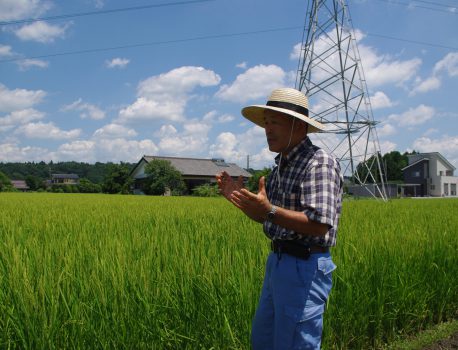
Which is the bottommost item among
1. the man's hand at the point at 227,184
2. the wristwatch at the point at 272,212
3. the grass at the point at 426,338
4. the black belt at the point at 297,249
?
the grass at the point at 426,338

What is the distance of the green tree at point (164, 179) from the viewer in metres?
29.0

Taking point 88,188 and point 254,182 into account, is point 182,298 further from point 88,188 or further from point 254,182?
point 88,188

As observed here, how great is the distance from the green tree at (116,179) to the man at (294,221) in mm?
33905

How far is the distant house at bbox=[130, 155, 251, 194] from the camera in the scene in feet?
115

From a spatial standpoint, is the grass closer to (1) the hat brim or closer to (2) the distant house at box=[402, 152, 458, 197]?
(1) the hat brim

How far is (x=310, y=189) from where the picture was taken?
4.80ft

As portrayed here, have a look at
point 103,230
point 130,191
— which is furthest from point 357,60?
point 130,191

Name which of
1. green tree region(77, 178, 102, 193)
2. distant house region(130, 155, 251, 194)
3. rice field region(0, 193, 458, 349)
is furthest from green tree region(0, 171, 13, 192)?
rice field region(0, 193, 458, 349)

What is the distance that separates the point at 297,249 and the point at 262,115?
25.5 inches

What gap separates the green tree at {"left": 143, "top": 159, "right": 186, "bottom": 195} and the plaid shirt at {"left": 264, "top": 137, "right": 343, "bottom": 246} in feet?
90.2

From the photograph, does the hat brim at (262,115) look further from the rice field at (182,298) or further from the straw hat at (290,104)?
the rice field at (182,298)

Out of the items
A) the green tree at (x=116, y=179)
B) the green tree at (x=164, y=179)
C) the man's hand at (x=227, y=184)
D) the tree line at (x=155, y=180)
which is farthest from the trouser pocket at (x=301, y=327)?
the green tree at (x=116, y=179)

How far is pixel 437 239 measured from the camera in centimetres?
412

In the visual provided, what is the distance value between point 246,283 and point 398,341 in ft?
4.71
